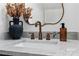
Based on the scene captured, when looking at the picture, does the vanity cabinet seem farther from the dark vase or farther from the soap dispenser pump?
the dark vase

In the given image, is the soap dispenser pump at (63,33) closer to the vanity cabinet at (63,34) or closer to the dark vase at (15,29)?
the vanity cabinet at (63,34)

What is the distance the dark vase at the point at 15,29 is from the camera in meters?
1.77

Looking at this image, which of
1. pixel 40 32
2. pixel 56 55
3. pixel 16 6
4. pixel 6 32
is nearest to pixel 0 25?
pixel 6 32

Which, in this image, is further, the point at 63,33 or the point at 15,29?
the point at 15,29

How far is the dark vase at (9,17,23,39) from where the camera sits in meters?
1.77

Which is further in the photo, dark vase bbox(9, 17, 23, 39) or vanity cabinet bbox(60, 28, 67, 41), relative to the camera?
dark vase bbox(9, 17, 23, 39)

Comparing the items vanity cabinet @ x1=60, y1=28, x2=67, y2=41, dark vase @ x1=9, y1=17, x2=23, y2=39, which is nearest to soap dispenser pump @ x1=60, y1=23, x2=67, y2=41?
vanity cabinet @ x1=60, y1=28, x2=67, y2=41

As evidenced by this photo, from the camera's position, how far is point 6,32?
6.17 feet

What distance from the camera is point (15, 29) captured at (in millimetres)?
1771

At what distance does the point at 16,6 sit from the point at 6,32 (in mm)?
309

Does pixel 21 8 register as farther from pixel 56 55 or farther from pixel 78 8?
pixel 56 55

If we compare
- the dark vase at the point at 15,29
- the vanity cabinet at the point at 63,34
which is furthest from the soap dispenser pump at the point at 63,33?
the dark vase at the point at 15,29

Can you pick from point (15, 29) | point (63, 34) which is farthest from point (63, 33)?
point (15, 29)

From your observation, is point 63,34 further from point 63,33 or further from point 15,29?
point 15,29
